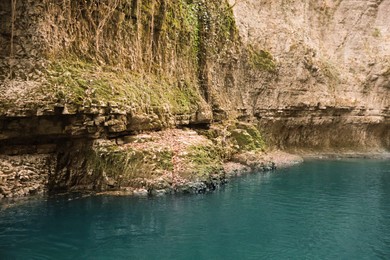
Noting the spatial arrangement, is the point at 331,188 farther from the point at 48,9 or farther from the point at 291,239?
the point at 48,9

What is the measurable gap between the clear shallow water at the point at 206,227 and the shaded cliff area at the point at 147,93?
2363 millimetres

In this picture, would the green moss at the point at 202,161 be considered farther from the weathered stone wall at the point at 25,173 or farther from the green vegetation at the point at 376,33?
the green vegetation at the point at 376,33

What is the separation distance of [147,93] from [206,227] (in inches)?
456

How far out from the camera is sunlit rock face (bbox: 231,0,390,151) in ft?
154

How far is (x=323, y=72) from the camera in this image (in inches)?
2007

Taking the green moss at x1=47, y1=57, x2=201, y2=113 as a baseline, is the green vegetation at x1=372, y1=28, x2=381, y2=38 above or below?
above

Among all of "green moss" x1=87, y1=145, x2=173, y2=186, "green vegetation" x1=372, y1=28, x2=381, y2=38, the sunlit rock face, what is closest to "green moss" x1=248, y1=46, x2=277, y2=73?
the sunlit rock face

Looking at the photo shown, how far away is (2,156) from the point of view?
19.8 metres

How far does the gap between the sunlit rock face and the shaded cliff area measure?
200 millimetres

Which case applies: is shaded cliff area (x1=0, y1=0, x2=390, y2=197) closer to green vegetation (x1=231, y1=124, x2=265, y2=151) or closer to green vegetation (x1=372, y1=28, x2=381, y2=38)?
green vegetation (x1=231, y1=124, x2=265, y2=151)

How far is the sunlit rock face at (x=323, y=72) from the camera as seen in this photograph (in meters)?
47.1

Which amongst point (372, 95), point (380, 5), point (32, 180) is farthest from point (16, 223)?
point (380, 5)

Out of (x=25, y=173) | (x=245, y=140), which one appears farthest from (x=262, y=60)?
(x=25, y=173)

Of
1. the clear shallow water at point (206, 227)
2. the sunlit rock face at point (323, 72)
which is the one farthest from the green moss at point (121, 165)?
the sunlit rock face at point (323, 72)
